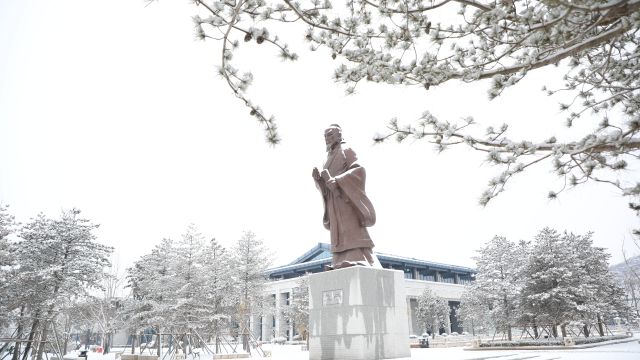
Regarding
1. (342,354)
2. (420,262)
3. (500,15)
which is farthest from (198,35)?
(420,262)

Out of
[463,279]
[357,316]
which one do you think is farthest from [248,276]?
[463,279]

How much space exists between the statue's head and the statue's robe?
18.6 inches

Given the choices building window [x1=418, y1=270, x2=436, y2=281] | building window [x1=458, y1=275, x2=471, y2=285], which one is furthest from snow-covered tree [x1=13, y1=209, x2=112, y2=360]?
building window [x1=458, y1=275, x2=471, y2=285]

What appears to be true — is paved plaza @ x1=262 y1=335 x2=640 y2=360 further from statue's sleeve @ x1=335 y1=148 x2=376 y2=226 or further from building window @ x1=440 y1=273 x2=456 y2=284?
building window @ x1=440 y1=273 x2=456 y2=284

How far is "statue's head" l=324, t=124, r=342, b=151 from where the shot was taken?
859cm

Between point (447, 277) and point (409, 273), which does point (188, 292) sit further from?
point (447, 277)

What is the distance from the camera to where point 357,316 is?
268 inches

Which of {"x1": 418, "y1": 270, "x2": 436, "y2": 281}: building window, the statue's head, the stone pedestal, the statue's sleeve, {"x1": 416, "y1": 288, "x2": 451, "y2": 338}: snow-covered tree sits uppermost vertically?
the statue's head

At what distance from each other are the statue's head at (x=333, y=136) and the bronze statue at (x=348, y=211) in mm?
357

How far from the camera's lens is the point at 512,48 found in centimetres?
377

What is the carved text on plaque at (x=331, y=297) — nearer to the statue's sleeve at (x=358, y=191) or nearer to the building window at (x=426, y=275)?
the statue's sleeve at (x=358, y=191)

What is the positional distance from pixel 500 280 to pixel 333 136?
25.0 m

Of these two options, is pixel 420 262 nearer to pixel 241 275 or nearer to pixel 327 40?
pixel 241 275

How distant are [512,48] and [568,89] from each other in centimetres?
199
